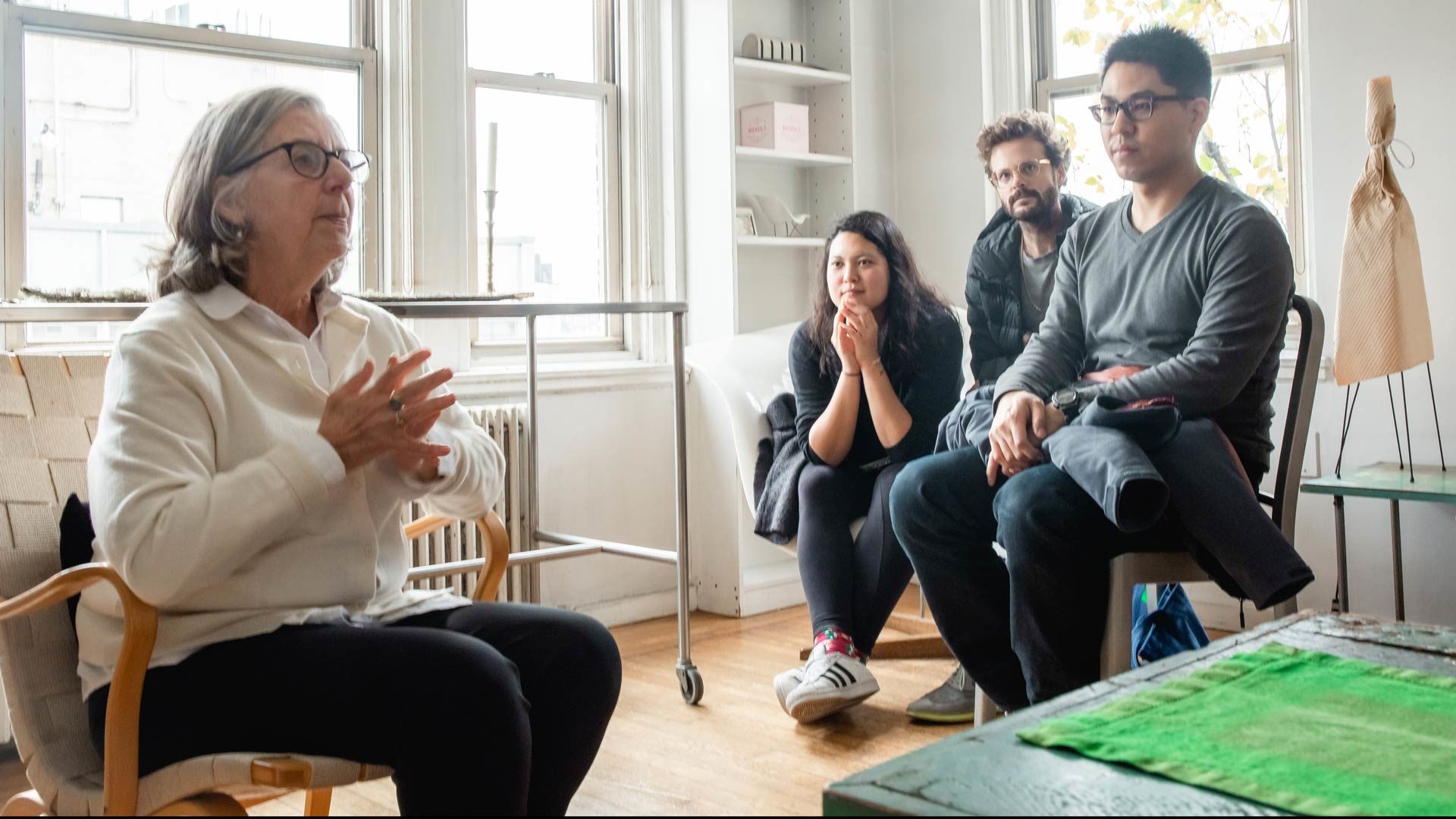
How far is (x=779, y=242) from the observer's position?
3988 mm

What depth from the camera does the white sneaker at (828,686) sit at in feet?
8.43

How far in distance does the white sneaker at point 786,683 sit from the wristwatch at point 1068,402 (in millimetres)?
847

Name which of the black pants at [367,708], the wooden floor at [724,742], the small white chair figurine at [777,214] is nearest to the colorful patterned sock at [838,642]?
the wooden floor at [724,742]

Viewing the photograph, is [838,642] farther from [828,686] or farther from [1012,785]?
[1012,785]

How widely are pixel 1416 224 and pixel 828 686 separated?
1907 mm

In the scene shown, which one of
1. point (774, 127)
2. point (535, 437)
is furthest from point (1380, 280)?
point (535, 437)

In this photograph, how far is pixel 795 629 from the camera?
3.64 m

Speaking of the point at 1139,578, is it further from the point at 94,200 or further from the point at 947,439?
the point at 94,200

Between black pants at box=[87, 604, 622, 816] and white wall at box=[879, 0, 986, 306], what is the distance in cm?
302

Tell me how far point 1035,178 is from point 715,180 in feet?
4.34

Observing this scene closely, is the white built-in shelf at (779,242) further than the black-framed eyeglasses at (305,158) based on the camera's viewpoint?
Yes

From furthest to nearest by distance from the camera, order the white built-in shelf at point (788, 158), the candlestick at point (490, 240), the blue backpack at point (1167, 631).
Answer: the white built-in shelf at point (788, 158) → the candlestick at point (490, 240) → the blue backpack at point (1167, 631)

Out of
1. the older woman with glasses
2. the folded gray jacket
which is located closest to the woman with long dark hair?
the folded gray jacket

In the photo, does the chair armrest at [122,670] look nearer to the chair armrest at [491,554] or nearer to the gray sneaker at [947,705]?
the chair armrest at [491,554]
